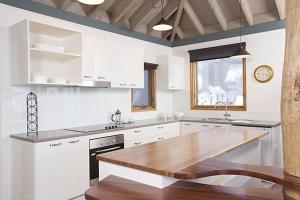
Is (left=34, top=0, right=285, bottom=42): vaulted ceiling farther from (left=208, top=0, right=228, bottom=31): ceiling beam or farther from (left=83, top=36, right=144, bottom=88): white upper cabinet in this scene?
(left=83, top=36, right=144, bottom=88): white upper cabinet

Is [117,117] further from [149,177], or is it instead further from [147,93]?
[149,177]

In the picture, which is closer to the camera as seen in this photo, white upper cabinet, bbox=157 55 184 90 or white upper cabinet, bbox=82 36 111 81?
white upper cabinet, bbox=82 36 111 81

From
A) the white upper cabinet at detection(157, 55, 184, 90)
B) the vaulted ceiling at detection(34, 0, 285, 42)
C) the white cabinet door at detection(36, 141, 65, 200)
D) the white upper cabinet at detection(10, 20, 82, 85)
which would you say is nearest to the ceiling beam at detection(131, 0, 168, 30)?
the vaulted ceiling at detection(34, 0, 285, 42)

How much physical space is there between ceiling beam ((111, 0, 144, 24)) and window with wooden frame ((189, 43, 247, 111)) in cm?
168

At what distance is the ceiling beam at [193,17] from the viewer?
4844 mm

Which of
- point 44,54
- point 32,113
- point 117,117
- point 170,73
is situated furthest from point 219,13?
point 32,113

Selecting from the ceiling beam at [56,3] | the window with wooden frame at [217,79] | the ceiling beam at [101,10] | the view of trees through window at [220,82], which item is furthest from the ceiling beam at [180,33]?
the ceiling beam at [56,3]

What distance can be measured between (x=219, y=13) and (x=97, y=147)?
3400 mm

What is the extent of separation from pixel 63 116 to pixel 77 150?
30.1 inches

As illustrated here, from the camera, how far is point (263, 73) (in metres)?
4.53

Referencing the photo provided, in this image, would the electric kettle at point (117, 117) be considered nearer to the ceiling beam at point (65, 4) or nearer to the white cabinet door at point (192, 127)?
the white cabinet door at point (192, 127)

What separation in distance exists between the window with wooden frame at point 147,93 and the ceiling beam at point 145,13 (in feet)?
2.94

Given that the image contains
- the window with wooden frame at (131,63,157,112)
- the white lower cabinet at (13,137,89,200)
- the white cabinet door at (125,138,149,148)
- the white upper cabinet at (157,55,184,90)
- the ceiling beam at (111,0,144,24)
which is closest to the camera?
the white lower cabinet at (13,137,89,200)

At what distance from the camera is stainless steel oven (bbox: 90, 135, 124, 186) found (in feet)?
11.0
